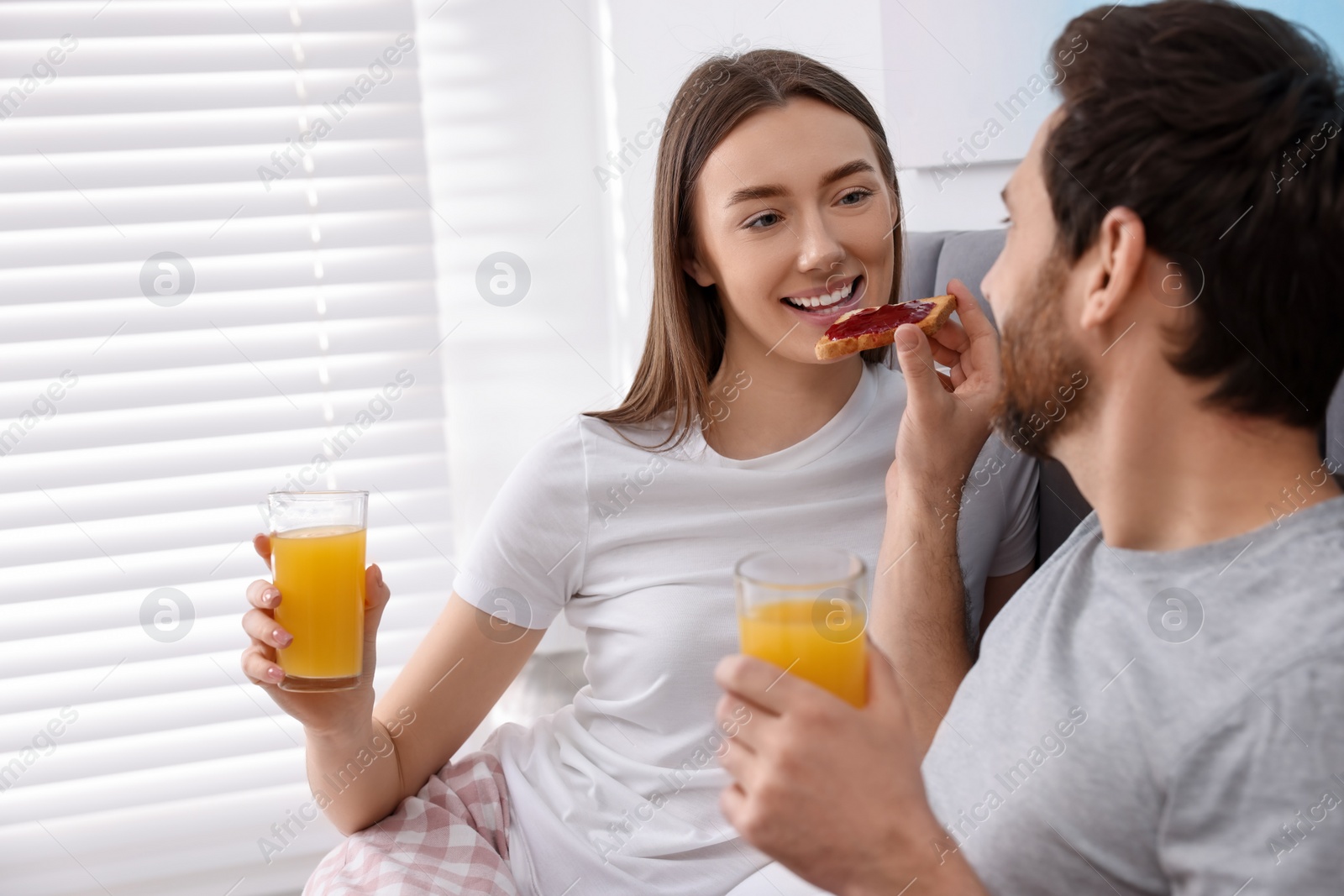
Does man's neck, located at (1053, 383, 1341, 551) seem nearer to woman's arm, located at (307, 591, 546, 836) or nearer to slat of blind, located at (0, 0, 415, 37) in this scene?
woman's arm, located at (307, 591, 546, 836)

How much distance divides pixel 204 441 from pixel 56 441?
1.27 feet

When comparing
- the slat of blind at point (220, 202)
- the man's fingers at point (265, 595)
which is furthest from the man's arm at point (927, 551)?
the slat of blind at point (220, 202)

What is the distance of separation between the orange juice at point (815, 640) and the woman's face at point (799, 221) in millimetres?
890

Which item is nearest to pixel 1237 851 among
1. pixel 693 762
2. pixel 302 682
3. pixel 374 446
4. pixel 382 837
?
pixel 693 762

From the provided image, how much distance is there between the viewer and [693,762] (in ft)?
5.60

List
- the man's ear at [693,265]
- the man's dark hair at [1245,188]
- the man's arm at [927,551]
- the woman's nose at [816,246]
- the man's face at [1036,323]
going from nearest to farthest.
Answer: the man's dark hair at [1245,188] → the man's face at [1036,323] → the man's arm at [927,551] → the woman's nose at [816,246] → the man's ear at [693,265]

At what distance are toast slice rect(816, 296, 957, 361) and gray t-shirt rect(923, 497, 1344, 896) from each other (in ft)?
1.81

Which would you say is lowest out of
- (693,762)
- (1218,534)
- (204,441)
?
(693,762)

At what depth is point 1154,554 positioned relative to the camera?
3.60 ft

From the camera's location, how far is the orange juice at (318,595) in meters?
1.43

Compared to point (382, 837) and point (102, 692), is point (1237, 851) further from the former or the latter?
point (102, 692)

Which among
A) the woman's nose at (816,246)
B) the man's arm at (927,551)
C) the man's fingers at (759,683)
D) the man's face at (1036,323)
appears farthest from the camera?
the woman's nose at (816,246)

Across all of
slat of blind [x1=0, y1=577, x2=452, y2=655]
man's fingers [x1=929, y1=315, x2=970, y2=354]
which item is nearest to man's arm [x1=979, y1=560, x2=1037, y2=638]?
man's fingers [x1=929, y1=315, x2=970, y2=354]

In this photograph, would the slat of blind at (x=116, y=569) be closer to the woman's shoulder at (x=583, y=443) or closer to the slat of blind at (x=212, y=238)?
the slat of blind at (x=212, y=238)
